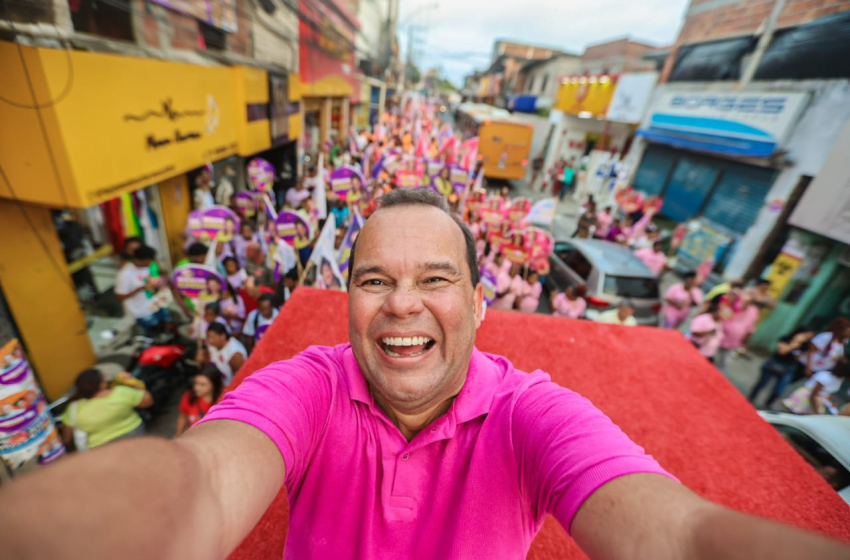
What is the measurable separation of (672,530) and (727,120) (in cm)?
1320

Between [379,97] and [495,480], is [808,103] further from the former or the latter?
[379,97]

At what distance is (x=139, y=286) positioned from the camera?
4641 millimetres

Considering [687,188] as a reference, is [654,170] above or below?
above

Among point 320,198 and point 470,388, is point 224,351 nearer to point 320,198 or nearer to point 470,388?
point 470,388

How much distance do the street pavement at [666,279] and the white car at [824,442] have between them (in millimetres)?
1716

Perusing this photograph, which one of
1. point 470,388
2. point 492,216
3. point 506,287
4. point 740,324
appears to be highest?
point 470,388

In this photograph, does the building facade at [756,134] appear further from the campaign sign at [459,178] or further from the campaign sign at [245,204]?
the campaign sign at [245,204]

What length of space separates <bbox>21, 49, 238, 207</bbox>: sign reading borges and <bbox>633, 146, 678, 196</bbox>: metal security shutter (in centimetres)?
1415

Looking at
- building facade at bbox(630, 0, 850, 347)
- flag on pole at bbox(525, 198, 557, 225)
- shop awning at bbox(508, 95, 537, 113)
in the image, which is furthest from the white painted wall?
shop awning at bbox(508, 95, 537, 113)

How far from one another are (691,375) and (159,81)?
265 inches

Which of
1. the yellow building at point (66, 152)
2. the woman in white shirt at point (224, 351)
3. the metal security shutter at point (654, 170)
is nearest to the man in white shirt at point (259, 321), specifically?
the woman in white shirt at point (224, 351)

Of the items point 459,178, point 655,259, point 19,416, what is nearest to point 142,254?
point 19,416

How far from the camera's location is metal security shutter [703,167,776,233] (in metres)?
9.14

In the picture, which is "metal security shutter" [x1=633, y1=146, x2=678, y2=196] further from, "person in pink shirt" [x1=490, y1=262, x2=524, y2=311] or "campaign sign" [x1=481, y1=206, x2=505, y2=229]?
"person in pink shirt" [x1=490, y1=262, x2=524, y2=311]
